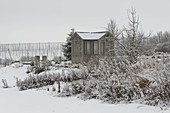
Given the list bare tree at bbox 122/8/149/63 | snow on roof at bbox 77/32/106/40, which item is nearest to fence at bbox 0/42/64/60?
snow on roof at bbox 77/32/106/40

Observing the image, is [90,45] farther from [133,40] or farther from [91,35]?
[133,40]

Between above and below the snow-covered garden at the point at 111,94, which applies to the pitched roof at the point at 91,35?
above

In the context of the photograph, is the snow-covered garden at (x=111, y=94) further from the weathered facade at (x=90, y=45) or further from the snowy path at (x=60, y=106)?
the weathered facade at (x=90, y=45)

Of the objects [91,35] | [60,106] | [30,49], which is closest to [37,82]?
[60,106]

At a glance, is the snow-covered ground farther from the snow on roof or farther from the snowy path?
the snow on roof

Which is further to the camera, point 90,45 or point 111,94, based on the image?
point 90,45

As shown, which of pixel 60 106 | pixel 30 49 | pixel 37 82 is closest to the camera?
pixel 60 106

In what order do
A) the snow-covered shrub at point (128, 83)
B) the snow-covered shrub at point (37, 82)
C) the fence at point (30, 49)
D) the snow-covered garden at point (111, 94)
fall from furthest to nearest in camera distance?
the fence at point (30, 49)
the snow-covered shrub at point (37, 82)
the snow-covered shrub at point (128, 83)
the snow-covered garden at point (111, 94)

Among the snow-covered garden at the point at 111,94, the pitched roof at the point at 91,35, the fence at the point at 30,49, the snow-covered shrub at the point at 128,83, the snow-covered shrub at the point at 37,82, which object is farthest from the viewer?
the fence at the point at 30,49

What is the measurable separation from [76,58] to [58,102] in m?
22.9

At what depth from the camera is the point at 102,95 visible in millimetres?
9945

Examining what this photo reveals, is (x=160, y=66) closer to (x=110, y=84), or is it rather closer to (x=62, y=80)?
(x=110, y=84)

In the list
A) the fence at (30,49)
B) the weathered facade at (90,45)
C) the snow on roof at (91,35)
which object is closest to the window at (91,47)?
the weathered facade at (90,45)

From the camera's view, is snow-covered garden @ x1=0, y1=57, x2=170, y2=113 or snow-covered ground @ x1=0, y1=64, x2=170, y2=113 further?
snow-covered garden @ x1=0, y1=57, x2=170, y2=113
